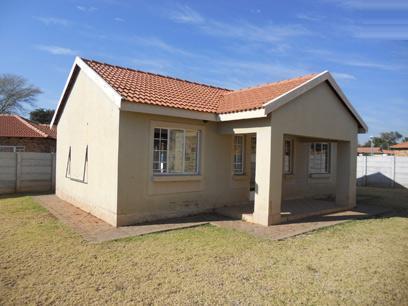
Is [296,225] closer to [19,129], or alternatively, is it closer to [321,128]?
[321,128]

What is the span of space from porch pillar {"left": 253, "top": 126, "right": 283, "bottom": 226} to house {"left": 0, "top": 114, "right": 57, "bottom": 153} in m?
24.5

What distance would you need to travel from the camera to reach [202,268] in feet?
20.1

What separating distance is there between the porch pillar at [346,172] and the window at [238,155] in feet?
13.6

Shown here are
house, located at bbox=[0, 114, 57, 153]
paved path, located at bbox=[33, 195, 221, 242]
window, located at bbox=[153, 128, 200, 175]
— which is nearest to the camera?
paved path, located at bbox=[33, 195, 221, 242]

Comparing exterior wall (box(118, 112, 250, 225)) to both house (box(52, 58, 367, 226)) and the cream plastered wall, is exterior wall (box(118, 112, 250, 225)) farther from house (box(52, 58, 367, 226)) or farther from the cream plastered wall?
the cream plastered wall

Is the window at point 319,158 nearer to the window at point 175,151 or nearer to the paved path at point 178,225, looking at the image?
the paved path at point 178,225

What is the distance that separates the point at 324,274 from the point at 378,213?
306 inches

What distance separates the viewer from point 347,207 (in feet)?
42.9

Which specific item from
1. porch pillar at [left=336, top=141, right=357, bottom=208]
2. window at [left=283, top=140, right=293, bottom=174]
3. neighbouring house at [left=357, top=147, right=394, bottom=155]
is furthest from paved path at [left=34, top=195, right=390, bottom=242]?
neighbouring house at [left=357, top=147, right=394, bottom=155]

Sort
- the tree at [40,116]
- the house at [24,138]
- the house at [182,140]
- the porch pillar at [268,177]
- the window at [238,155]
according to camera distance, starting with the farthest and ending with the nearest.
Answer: the tree at [40,116] → the house at [24,138] → the window at [238,155] → the porch pillar at [268,177] → the house at [182,140]

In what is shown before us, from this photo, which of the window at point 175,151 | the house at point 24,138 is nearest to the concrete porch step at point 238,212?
the window at point 175,151

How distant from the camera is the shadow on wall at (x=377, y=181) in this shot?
75.6 feet

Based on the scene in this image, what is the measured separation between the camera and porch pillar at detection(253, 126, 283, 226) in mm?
9688

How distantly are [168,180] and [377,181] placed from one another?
64.1 ft
